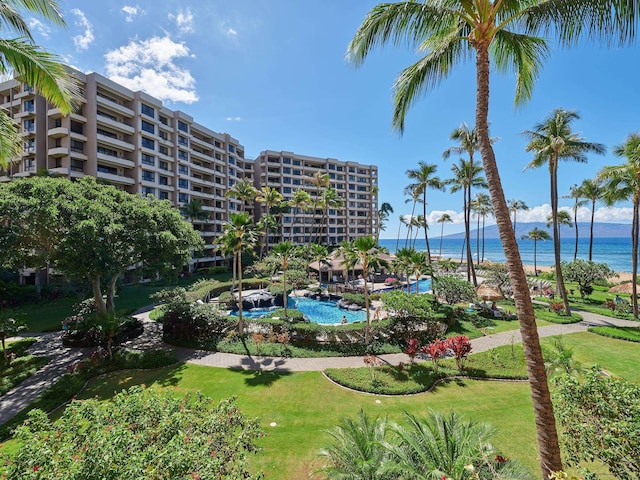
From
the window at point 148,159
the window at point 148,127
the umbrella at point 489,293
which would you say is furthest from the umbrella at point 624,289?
the window at point 148,127

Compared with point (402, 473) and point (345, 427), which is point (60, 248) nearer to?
point (345, 427)

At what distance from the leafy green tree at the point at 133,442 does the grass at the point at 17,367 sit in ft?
43.8

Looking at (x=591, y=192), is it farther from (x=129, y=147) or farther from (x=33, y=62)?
(x=129, y=147)

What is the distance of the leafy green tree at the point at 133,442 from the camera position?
353 cm

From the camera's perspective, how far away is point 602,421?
5.51m

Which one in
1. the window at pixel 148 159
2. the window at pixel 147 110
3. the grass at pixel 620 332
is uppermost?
the window at pixel 147 110

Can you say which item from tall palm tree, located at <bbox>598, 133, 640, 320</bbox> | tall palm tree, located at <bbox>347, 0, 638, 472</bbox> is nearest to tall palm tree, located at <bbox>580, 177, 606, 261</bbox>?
tall palm tree, located at <bbox>598, 133, 640, 320</bbox>

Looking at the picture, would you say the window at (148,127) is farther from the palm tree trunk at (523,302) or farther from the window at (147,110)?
the palm tree trunk at (523,302)

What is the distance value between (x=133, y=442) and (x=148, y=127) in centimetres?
5181

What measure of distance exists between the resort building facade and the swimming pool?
10.4 m

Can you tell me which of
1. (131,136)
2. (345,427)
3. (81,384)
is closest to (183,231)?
(81,384)

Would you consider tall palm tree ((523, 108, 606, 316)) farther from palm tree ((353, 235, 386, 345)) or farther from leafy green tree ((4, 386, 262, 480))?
leafy green tree ((4, 386, 262, 480))

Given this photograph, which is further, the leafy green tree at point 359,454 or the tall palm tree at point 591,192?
the tall palm tree at point 591,192

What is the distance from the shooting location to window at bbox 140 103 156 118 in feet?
143
